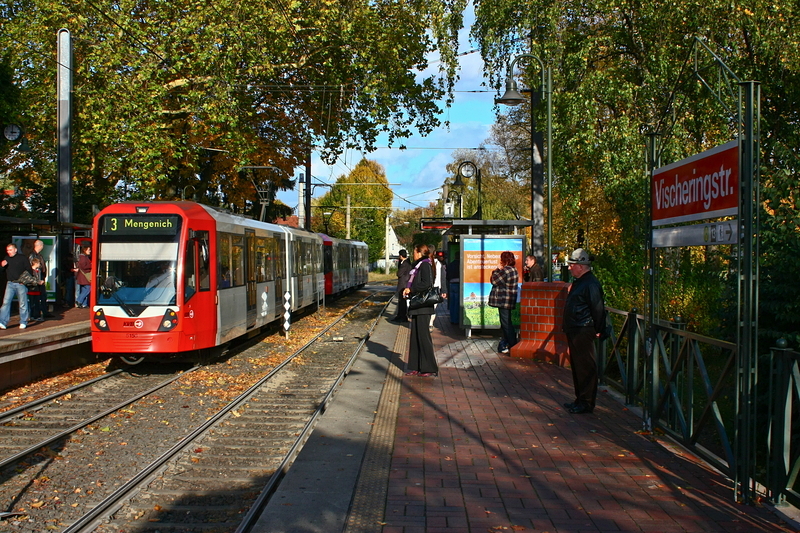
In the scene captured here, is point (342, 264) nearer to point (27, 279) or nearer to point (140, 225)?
point (27, 279)

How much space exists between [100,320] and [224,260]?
252cm

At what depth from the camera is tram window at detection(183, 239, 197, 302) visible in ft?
40.2

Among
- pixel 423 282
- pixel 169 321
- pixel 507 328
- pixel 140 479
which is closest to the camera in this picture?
pixel 140 479

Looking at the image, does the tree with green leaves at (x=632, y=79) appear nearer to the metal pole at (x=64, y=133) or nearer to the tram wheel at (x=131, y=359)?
the tram wheel at (x=131, y=359)

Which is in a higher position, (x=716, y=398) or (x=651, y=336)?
(x=651, y=336)

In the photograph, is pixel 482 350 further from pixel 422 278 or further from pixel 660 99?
pixel 660 99

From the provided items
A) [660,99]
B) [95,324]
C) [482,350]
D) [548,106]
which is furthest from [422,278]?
[660,99]

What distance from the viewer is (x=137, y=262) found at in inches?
488

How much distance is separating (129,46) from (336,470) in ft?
53.7

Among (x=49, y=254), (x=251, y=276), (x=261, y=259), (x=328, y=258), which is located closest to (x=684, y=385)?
(x=251, y=276)

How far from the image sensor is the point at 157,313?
39.5 ft

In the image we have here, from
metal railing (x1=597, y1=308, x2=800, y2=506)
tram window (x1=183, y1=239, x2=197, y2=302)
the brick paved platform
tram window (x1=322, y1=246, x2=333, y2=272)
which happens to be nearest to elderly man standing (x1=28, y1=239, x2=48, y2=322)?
tram window (x1=183, y1=239, x2=197, y2=302)

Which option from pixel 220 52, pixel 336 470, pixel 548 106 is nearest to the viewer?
pixel 336 470

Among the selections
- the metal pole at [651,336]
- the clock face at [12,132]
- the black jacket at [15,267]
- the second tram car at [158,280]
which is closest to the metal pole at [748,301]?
the metal pole at [651,336]
